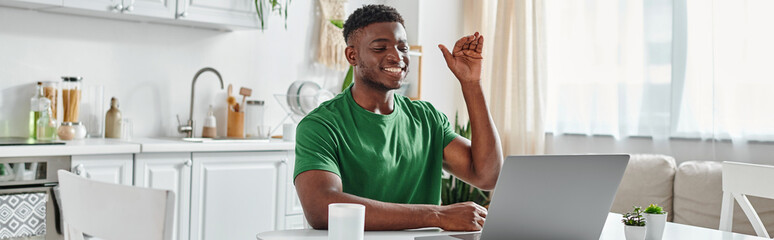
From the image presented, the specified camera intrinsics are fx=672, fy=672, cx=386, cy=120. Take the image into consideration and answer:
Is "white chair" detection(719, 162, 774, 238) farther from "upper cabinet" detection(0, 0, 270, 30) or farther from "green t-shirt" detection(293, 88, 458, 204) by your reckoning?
"upper cabinet" detection(0, 0, 270, 30)

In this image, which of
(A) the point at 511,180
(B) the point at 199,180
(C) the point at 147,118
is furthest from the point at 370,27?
(C) the point at 147,118

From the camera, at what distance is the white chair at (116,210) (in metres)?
1.00

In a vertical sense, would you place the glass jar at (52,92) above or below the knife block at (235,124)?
above

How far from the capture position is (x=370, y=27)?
1747 mm

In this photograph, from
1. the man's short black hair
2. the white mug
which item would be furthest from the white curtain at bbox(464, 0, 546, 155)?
the white mug

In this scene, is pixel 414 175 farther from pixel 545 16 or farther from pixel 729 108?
pixel 545 16

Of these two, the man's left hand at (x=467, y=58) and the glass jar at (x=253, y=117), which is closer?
the man's left hand at (x=467, y=58)

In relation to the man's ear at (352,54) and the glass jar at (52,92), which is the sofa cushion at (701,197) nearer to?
the man's ear at (352,54)

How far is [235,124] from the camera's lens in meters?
3.61

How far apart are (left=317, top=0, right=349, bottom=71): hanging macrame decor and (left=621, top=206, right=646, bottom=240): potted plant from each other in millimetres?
2791

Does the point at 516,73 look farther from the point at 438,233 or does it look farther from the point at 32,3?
the point at 438,233

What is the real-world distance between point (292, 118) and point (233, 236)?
95 centimetres

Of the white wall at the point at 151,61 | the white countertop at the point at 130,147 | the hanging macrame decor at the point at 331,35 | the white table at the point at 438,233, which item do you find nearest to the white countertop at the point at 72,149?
the white countertop at the point at 130,147

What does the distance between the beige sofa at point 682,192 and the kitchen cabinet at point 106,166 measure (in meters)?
2.27
